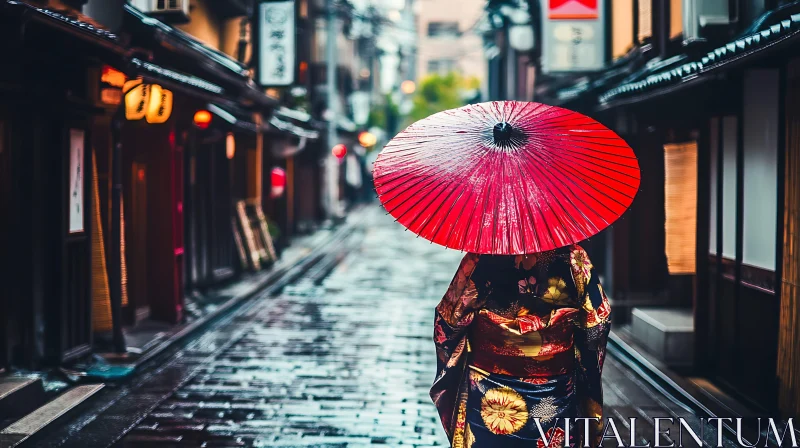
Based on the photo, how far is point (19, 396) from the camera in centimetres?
777

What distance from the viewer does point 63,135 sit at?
364 inches

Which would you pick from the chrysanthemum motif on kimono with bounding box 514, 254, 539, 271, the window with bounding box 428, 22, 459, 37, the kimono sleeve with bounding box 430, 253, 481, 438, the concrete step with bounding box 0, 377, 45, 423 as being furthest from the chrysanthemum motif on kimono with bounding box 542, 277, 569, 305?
the window with bounding box 428, 22, 459, 37

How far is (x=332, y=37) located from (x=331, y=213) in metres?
8.56

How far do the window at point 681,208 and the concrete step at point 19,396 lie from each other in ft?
27.9

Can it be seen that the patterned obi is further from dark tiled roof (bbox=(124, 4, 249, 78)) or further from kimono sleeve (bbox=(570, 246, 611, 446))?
dark tiled roof (bbox=(124, 4, 249, 78))

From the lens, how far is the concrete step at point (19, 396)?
24.8ft

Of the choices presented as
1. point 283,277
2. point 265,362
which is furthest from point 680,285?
point 283,277

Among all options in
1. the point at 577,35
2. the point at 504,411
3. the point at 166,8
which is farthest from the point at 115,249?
the point at 577,35

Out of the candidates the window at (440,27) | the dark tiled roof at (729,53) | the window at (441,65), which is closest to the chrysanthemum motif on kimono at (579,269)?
the dark tiled roof at (729,53)

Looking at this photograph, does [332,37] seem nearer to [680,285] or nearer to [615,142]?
[680,285]

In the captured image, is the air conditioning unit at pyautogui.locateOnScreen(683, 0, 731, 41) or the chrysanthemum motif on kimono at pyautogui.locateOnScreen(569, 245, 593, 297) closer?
the chrysanthemum motif on kimono at pyautogui.locateOnScreen(569, 245, 593, 297)

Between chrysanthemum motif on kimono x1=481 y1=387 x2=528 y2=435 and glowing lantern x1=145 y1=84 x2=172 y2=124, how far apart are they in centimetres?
915

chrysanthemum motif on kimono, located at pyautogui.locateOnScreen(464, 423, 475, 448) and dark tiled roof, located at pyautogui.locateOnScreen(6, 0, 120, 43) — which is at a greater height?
dark tiled roof, located at pyautogui.locateOnScreen(6, 0, 120, 43)

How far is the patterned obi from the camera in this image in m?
4.35
